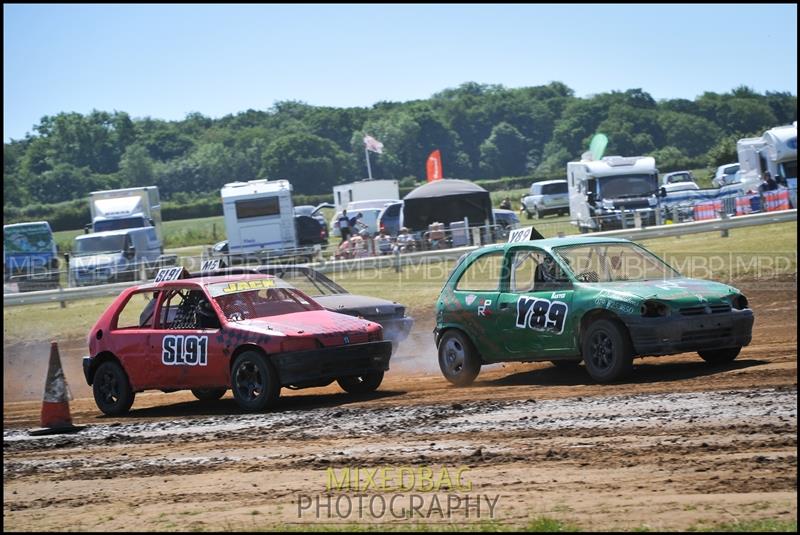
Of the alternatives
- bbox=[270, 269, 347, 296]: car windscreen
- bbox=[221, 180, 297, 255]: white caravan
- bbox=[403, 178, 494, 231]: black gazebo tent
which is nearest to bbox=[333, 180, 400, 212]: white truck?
bbox=[221, 180, 297, 255]: white caravan

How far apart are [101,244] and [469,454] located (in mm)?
31476

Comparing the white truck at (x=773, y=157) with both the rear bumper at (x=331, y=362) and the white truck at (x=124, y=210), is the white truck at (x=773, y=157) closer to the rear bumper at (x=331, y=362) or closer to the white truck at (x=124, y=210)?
the white truck at (x=124, y=210)

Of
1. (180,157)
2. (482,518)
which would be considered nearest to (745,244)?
(482,518)

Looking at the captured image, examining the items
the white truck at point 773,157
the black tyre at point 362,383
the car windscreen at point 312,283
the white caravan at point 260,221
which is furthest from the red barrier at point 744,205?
the black tyre at point 362,383

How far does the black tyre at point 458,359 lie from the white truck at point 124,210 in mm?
29916

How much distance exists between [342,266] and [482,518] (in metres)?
21.3

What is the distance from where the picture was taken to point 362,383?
13.0 meters

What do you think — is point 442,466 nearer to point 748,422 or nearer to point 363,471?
point 363,471

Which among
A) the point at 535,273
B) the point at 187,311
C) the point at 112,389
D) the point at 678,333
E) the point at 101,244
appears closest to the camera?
the point at 678,333

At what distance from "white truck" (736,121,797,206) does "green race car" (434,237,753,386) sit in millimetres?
22541

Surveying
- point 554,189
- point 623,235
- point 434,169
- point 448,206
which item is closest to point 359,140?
point 434,169

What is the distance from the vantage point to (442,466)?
26.0 ft

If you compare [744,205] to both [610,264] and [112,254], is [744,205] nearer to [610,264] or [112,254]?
[112,254]

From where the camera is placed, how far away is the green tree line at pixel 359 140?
109 meters
